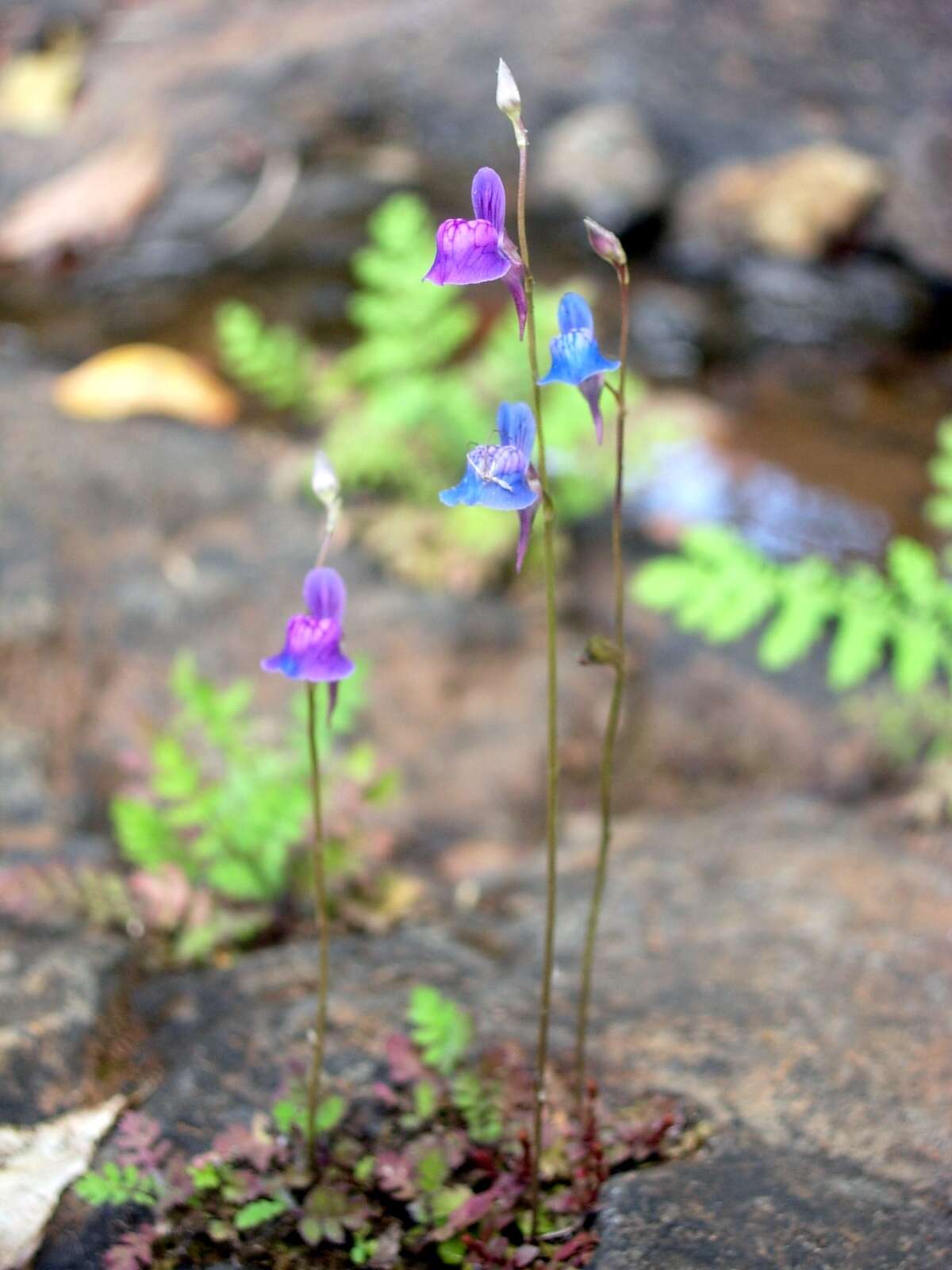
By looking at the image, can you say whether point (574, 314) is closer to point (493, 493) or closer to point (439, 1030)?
point (493, 493)

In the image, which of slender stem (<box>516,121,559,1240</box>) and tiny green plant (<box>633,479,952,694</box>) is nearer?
slender stem (<box>516,121,559,1240</box>)

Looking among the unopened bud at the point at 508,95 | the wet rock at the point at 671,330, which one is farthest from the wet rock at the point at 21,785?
the wet rock at the point at 671,330

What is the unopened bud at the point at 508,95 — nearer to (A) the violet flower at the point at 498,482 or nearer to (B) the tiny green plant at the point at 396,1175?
(A) the violet flower at the point at 498,482

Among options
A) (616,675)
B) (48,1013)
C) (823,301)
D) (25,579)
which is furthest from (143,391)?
(616,675)

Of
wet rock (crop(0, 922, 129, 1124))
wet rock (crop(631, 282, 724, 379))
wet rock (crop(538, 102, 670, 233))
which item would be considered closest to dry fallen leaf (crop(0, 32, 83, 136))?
wet rock (crop(538, 102, 670, 233))

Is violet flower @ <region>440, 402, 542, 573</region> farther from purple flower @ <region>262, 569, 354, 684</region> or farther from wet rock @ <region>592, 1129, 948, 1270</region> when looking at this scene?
wet rock @ <region>592, 1129, 948, 1270</region>

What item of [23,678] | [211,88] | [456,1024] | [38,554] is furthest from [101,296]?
[456,1024]
